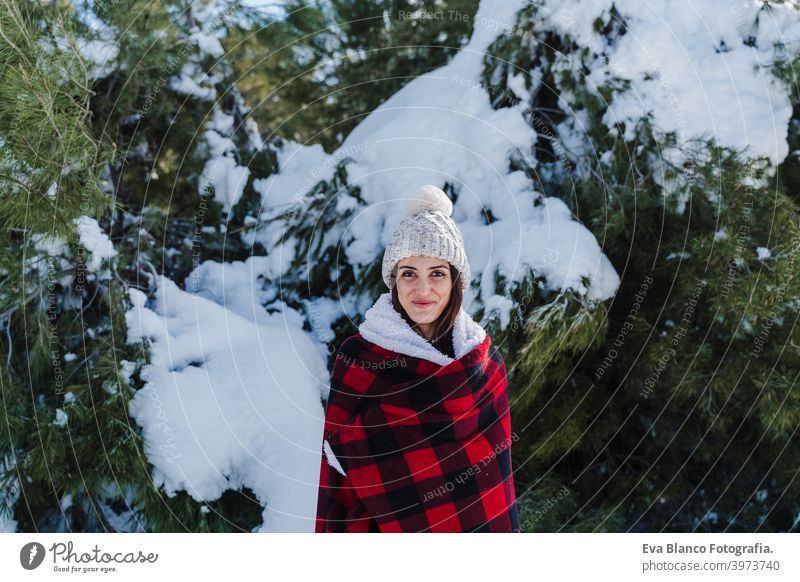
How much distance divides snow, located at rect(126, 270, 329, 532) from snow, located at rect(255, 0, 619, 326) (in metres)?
0.19

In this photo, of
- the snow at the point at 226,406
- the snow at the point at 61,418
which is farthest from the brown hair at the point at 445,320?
the snow at the point at 61,418

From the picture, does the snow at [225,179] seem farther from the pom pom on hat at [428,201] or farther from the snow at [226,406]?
the pom pom on hat at [428,201]

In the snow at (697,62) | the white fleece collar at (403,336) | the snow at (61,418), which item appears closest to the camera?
the white fleece collar at (403,336)

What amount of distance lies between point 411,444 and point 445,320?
0.59 ft

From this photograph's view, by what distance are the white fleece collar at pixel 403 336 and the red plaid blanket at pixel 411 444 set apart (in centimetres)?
1

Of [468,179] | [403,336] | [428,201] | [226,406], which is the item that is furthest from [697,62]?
[226,406]

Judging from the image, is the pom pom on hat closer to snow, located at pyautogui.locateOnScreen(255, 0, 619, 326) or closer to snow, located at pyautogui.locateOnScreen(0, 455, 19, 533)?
snow, located at pyautogui.locateOnScreen(255, 0, 619, 326)

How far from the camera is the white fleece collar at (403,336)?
99cm

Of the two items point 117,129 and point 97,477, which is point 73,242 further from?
point 97,477

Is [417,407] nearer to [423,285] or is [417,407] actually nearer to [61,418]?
[423,285]

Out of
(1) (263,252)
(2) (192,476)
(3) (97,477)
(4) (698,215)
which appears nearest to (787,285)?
(4) (698,215)

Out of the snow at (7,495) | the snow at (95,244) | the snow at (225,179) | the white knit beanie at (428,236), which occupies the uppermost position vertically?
the snow at (225,179)

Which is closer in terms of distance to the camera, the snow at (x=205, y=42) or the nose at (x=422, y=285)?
the nose at (x=422, y=285)

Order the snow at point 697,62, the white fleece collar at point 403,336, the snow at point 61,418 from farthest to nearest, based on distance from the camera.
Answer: the snow at point 697,62 < the snow at point 61,418 < the white fleece collar at point 403,336
